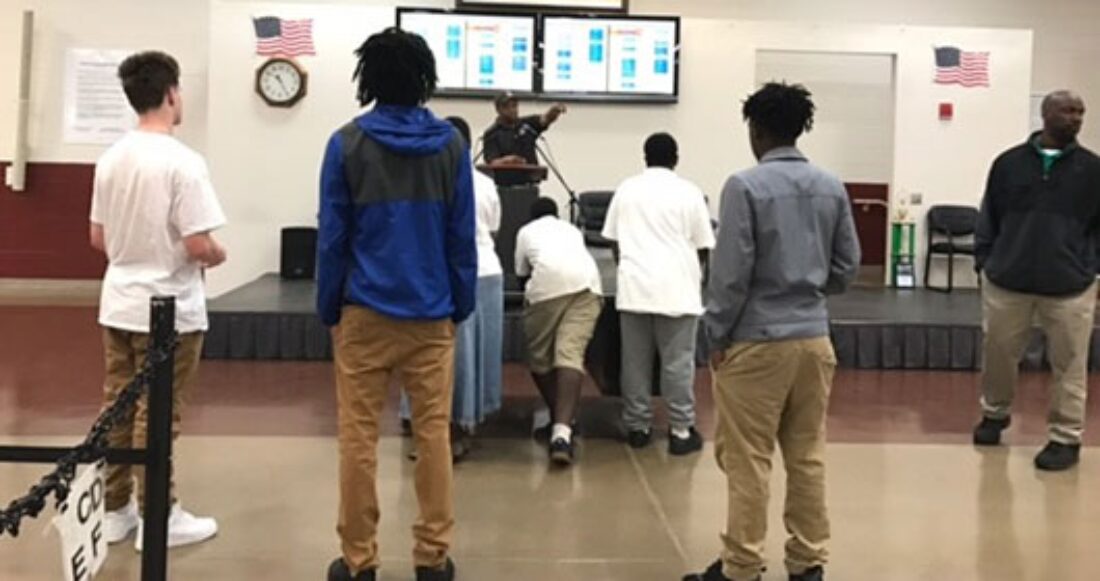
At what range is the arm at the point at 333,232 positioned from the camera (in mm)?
2842

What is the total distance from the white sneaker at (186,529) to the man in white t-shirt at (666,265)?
2041 mm

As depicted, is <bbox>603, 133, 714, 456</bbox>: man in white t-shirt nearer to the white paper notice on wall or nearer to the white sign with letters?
the white sign with letters

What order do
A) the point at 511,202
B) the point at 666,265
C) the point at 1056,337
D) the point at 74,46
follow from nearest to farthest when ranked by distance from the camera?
the point at 1056,337, the point at 666,265, the point at 511,202, the point at 74,46

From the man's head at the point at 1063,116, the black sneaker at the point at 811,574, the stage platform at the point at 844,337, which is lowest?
the black sneaker at the point at 811,574

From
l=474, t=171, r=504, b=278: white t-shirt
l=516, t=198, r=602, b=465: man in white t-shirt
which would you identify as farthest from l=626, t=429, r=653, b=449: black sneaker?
l=474, t=171, r=504, b=278: white t-shirt

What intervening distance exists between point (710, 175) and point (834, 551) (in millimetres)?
6665

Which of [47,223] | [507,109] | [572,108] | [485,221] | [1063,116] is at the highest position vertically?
[572,108]

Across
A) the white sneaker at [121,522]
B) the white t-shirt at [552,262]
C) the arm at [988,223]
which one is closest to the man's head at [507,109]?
the white t-shirt at [552,262]

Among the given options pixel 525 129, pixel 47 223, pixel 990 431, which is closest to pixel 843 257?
pixel 990 431

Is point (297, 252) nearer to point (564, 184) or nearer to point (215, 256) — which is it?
point (564, 184)

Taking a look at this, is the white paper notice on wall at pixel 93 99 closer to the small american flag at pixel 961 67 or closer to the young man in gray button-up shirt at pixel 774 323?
the small american flag at pixel 961 67

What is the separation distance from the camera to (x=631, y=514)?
12.6ft

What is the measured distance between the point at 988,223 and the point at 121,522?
3.70 meters

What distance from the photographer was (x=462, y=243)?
2.95m
